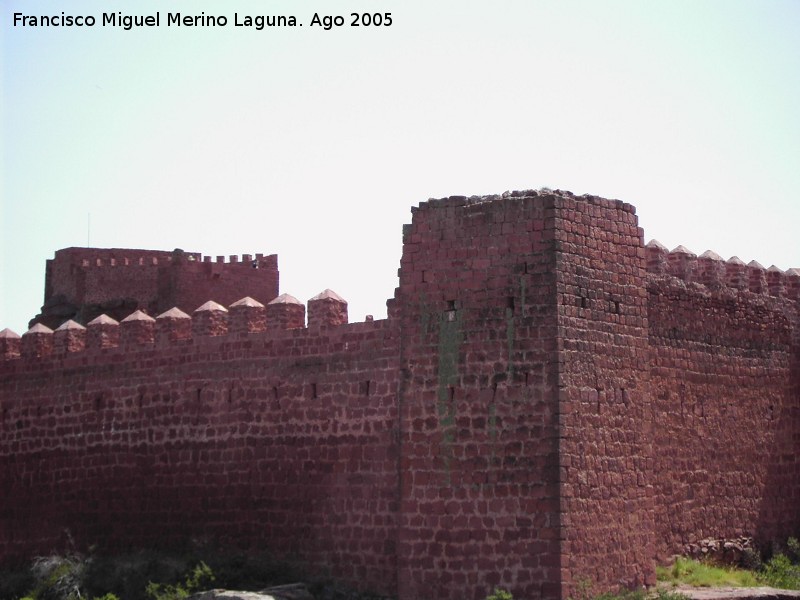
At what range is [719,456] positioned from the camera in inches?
765

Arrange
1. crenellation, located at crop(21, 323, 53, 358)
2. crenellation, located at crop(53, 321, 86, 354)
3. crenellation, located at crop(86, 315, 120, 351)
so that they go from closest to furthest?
crenellation, located at crop(86, 315, 120, 351) < crenellation, located at crop(53, 321, 86, 354) < crenellation, located at crop(21, 323, 53, 358)

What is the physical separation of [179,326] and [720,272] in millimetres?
6935

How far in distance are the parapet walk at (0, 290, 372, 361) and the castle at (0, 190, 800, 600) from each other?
36mm

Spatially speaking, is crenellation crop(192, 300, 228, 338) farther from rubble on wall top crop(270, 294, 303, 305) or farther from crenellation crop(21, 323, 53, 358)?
crenellation crop(21, 323, 53, 358)

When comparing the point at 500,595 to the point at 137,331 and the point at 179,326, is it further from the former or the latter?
the point at 137,331

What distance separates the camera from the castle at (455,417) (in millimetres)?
16047

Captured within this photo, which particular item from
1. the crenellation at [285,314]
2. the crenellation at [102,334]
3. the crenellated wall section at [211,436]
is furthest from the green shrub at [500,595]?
the crenellation at [102,334]

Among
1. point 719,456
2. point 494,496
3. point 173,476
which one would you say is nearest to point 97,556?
point 173,476

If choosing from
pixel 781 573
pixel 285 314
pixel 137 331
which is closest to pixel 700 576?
pixel 781 573

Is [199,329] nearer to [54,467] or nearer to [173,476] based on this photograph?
[173,476]

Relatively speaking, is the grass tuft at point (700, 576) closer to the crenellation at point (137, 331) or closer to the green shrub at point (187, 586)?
the green shrub at point (187, 586)

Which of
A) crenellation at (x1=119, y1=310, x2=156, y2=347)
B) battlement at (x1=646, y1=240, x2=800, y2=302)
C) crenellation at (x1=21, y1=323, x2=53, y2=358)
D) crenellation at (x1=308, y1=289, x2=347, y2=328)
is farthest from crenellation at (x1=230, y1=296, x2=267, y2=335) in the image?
battlement at (x1=646, y1=240, x2=800, y2=302)

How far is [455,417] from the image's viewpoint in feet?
53.5

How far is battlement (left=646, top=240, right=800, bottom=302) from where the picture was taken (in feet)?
61.9
